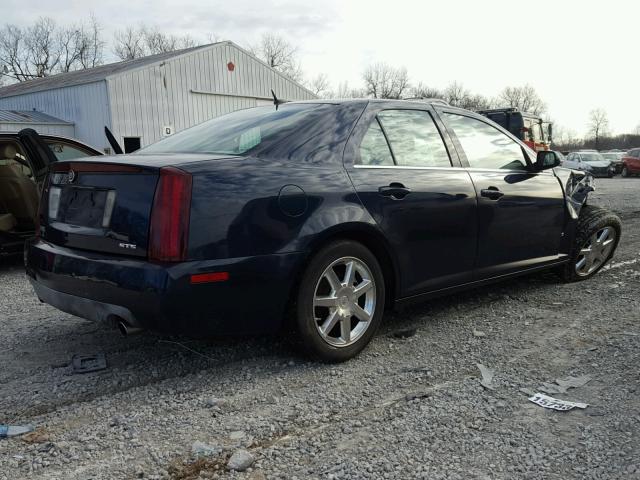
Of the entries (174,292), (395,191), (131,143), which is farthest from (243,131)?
(131,143)

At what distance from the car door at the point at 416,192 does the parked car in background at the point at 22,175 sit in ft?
11.9

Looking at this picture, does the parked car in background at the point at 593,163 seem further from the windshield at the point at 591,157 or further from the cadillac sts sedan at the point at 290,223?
the cadillac sts sedan at the point at 290,223

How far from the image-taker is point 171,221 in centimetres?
274

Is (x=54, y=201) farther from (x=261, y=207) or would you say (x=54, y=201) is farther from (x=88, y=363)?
(x=261, y=207)

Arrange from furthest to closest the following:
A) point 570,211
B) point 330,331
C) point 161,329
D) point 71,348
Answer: point 570,211, point 71,348, point 330,331, point 161,329

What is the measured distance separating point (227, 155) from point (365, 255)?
0.98m

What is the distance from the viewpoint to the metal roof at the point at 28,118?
21281 mm

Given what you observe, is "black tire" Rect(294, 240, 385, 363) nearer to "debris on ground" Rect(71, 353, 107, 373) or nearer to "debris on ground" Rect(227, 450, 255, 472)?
"debris on ground" Rect(227, 450, 255, 472)

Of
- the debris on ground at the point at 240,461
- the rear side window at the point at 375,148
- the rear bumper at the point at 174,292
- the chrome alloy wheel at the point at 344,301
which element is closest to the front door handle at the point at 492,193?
the rear side window at the point at 375,148

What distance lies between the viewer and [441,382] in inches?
123

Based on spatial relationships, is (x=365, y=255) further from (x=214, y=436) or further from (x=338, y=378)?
(x=214, y=436)

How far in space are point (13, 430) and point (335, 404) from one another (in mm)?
1484

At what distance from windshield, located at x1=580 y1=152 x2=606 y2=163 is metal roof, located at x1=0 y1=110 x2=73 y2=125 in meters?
25.8

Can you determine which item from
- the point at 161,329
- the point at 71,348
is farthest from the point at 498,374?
the point at 71,348
